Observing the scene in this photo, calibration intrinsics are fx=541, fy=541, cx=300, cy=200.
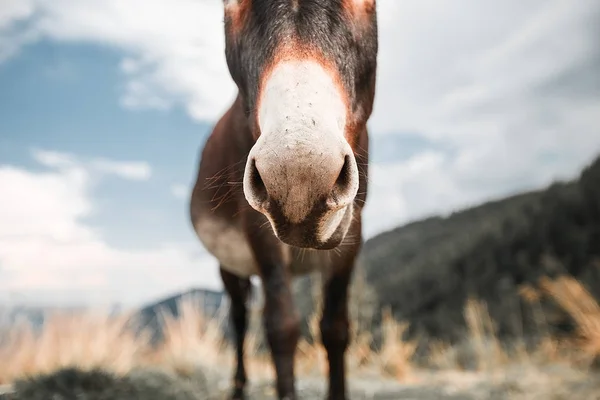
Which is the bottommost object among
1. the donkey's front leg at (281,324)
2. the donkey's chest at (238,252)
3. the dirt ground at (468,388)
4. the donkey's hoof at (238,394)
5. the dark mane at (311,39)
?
the dirt ground at (468,388)

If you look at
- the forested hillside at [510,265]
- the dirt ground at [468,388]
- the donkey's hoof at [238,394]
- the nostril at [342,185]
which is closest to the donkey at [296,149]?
the nostril at [342,185]

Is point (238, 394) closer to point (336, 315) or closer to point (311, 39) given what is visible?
point (336, 315)

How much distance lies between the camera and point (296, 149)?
122cm

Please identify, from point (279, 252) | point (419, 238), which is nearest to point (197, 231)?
point (279, 252)

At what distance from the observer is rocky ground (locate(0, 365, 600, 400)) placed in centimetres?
329

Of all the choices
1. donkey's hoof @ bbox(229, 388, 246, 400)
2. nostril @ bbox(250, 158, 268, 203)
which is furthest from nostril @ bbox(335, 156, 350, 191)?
donkey's hoof @ bbox(229, 388, 246, 400)

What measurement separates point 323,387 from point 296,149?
3.66m

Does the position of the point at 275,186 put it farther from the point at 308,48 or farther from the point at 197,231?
the point at 197,231

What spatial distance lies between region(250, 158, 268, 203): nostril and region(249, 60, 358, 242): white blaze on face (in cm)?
5

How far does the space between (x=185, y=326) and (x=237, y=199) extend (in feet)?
12.1

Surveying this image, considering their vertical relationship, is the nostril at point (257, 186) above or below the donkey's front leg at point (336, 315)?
above

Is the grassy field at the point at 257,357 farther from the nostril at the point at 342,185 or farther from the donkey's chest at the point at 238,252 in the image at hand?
the nostril at the point at 342,185

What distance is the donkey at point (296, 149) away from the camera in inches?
49.6

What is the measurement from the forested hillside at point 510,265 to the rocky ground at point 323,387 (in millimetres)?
4811
